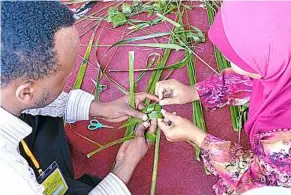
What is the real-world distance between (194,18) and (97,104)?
0.80 m

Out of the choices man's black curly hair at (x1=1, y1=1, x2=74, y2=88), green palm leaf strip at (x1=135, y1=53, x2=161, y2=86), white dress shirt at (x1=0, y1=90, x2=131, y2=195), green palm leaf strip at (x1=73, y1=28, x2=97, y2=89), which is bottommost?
green palm leaf strip at (x1=135, y1=53, x2=161, y2=86)

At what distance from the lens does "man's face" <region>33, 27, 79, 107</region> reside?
1.32m

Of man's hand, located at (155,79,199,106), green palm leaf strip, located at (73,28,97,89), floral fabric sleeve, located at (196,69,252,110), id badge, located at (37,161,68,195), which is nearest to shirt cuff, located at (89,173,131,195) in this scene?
id badge, located at (37,161,68,195)

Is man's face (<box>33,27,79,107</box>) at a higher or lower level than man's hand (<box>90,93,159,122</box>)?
higher

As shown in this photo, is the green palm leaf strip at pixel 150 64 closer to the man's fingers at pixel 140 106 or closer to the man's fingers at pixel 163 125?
the man's fingers at pixel 140 106

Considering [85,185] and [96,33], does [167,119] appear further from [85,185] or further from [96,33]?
[96,33]

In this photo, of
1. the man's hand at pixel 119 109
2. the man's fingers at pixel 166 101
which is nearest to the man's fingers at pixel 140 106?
the man's hand at pixel 119 109

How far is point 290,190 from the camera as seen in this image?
1.42 m

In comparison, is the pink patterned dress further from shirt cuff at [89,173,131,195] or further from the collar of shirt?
the collar of shirt

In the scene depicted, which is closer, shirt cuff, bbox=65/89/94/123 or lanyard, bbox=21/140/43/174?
lanyard, bbox=21/140/43/174

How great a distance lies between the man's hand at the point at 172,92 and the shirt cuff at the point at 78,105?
0.26 metres

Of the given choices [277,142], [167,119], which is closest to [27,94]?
[167,119]

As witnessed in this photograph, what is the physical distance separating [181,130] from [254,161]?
0.85ft

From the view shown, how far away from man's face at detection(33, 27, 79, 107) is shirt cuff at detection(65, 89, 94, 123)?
420 millimetres
